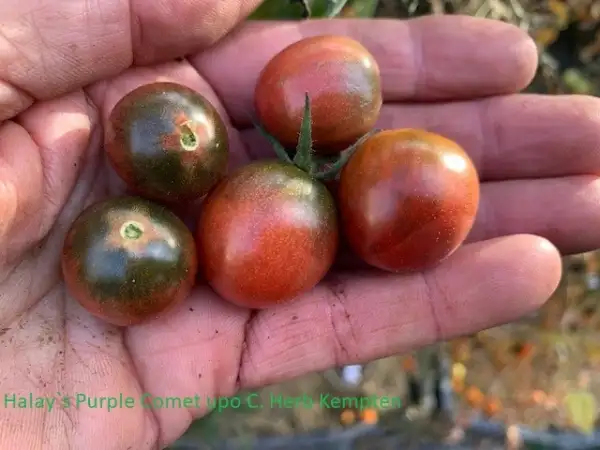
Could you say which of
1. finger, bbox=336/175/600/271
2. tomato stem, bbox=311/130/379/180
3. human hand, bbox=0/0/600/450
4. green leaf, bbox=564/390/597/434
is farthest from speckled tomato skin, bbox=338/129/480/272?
green leaf, bbox=564/390/597/434

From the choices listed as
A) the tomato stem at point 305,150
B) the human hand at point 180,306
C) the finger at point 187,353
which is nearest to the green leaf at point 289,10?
the human hand at point 180,306

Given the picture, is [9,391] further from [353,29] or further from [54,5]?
[353,29]

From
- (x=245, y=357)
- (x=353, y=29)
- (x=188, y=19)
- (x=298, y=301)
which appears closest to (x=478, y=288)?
(x=298, y=301)

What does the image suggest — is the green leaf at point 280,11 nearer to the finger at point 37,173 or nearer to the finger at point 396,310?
the finger at point 37,173

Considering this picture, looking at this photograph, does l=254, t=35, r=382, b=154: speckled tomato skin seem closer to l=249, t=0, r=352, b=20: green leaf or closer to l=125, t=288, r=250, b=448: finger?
l=249, t=0, r=352, b=20: green leaf

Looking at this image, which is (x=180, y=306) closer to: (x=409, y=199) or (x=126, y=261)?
(x=126, y=261)

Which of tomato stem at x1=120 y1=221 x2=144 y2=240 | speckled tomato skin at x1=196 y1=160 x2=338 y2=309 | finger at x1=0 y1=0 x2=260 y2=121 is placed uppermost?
finger at x1=0 y1=0 x2=260 y2=121
